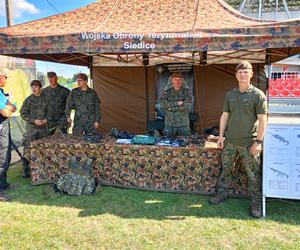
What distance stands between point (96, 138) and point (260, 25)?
2.80 m

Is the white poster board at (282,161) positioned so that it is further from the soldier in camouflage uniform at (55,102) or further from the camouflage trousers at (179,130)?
the soldier in camouflage uniform at (55,102)

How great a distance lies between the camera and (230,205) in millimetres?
3873

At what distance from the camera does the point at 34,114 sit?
5.06m

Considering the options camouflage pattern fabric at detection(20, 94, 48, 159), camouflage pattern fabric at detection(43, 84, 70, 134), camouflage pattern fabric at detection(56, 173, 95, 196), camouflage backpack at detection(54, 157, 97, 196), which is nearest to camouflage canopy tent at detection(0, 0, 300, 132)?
camouflage pattern fabric at detection(43, 84, 70, 134)

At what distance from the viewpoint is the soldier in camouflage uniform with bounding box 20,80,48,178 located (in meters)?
5.02

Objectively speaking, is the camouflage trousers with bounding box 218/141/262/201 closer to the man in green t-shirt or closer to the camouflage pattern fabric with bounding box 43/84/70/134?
the man in green t-shirt

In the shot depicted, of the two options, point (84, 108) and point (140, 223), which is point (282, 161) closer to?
point (140, 223)

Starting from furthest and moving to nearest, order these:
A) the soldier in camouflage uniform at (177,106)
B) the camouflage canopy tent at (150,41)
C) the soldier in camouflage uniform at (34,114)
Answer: the soldier in camouflage uniform at (34,114)
the soldier in camouflage uniform at (177,106)
the camouflage canopy tent at (150,41)

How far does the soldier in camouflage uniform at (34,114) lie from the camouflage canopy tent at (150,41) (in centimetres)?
65

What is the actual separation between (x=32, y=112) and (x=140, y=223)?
275 cm

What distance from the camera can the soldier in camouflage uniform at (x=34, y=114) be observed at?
16.5 feet

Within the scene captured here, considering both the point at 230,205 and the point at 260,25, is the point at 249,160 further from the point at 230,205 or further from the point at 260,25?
the point at 260,25

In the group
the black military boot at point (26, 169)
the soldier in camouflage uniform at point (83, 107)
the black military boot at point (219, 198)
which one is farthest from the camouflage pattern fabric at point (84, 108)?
the black military boot at point (219, 198)

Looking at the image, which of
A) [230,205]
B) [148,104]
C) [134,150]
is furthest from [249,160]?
[148,104]
